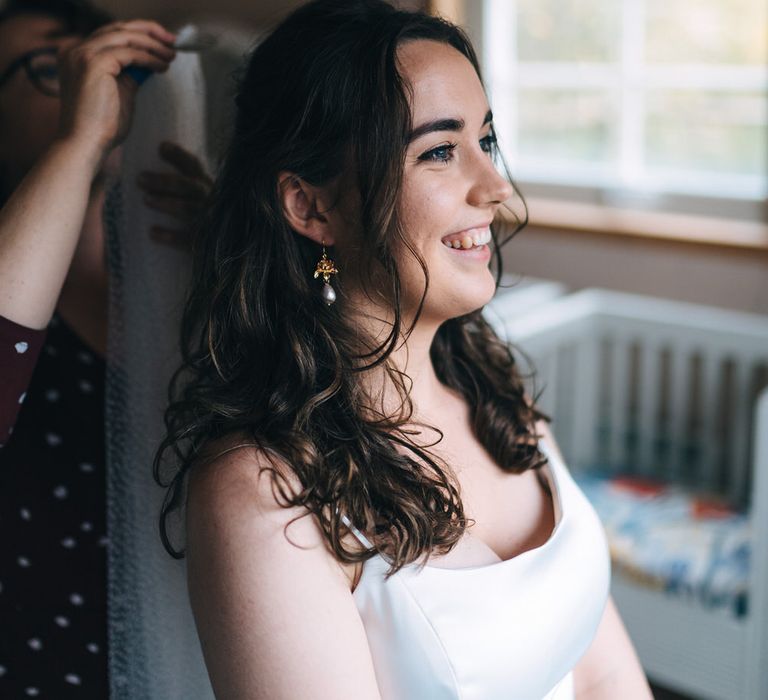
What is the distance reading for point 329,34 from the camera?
3.19 feet

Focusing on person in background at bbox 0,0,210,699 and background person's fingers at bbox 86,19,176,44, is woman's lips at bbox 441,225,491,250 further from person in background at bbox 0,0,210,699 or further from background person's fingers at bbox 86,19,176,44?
background person's fingers at bbox 86,19,176,44

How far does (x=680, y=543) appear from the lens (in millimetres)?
2141

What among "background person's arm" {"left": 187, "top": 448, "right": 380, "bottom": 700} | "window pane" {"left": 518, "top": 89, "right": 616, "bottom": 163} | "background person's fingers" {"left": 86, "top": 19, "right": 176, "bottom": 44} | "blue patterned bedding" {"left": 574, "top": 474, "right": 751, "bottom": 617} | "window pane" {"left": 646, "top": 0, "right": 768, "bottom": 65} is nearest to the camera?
"background person's arm" {"left": 187, "top": 448, "right": 380, "bottom": 700}

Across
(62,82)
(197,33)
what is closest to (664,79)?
(197,33)

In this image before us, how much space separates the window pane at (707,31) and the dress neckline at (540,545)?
176 centimetres

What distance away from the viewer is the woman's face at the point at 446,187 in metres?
0.98

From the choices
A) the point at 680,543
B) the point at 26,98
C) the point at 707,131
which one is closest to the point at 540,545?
the point at 26,98

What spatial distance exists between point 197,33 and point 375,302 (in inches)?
17.3

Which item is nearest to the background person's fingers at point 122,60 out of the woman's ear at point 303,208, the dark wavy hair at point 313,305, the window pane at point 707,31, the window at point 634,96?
the dark wavy hair at point 313,305

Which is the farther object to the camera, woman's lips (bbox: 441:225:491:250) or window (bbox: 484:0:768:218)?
window (bbox: 484:0:768:218)

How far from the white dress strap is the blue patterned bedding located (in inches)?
53.5

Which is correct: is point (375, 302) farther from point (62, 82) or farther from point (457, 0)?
point (457, 0)

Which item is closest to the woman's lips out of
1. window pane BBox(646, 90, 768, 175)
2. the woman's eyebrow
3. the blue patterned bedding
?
the woman's eyebrow

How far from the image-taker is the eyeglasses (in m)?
1.17
